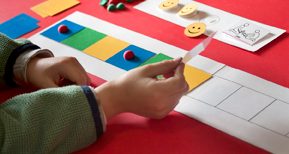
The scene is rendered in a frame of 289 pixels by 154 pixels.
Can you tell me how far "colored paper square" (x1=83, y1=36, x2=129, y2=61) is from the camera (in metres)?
0.91

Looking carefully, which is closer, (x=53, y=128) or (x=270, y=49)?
(x=53, y=128)

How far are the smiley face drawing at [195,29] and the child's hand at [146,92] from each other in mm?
177

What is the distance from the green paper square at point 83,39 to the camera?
0.95m

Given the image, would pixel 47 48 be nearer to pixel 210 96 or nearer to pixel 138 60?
pixel 138 60

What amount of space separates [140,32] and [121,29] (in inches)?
1.7

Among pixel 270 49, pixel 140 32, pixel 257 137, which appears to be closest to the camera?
pixel 257 137

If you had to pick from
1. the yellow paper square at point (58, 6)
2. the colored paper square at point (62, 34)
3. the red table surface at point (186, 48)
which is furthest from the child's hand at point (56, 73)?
the yellow paper square at point (58, 6)

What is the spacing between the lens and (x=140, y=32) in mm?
957

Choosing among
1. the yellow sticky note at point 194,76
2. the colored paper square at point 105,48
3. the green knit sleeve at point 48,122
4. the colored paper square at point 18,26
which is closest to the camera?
the green knit sleeve at point 48,122

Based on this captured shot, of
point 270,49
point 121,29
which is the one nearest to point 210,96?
point 270,49

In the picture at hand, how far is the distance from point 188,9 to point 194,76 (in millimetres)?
217

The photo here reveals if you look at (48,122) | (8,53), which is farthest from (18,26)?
(48,122)

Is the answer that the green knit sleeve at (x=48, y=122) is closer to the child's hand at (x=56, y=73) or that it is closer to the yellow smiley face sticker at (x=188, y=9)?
the child's hand at (x=56, y=73)

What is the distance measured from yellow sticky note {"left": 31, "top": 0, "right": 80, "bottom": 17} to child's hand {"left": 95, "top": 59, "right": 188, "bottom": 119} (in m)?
0.37
